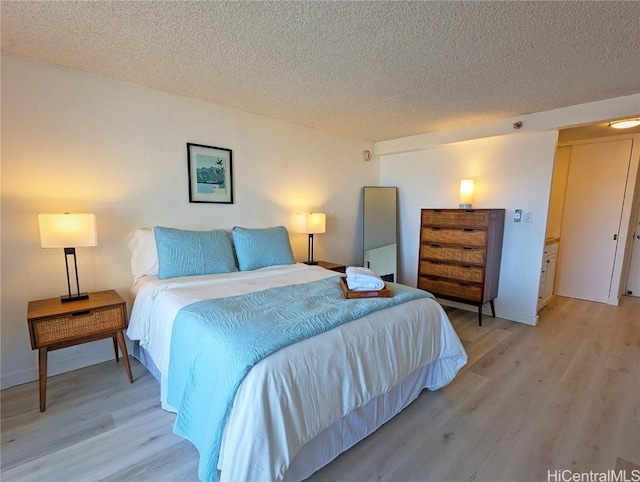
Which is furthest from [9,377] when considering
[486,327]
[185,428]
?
[486,327]

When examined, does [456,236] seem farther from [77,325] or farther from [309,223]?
[77,325]

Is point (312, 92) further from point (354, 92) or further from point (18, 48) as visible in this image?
point (18, 48)

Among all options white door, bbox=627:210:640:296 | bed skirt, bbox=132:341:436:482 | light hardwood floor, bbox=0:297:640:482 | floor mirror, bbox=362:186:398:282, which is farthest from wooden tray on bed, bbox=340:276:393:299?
white door, bbox=627:210:640:296

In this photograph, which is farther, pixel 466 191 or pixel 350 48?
pixel 466 191

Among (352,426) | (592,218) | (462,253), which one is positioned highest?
(592,218)

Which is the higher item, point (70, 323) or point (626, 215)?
point (626, 215)

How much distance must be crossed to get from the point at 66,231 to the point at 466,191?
3.84 metres

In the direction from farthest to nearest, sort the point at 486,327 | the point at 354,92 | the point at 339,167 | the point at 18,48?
the point at 339,167 → the point at 486,327 → the point at 354,92 → the point at 18,48

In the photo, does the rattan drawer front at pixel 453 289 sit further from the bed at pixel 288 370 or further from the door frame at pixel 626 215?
the door frame at pixel 626 215

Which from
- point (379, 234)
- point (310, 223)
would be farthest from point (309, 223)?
point (379, 234)

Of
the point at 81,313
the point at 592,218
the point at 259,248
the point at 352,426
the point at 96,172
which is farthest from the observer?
the point at 592,218

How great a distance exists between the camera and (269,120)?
331 centimetres

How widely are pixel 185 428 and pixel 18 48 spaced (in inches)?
99.8

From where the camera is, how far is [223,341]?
51.5 inches
